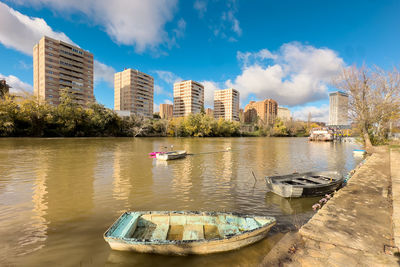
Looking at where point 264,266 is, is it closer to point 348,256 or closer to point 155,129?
point 348,256

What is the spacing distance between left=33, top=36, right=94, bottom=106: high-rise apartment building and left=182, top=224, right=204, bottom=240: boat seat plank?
80.2 meters

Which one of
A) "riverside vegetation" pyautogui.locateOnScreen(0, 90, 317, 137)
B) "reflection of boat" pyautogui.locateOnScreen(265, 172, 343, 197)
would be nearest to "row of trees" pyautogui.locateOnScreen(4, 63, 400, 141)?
"riverside vegetation" pyautogui.locateOnScreen(0, 90, 317, 137)

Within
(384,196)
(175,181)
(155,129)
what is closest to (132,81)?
(155,129)

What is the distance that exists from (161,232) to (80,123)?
5715cm

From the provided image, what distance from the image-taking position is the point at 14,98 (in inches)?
1670

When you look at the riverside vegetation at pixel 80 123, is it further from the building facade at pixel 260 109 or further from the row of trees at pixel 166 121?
the building facade at pixel 260 109

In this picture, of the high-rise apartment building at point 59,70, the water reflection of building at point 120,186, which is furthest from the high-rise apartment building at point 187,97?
the water reflection of building at point 120,186

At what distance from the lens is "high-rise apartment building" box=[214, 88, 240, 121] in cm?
14562

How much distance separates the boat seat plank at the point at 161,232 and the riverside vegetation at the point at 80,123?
5123 cm

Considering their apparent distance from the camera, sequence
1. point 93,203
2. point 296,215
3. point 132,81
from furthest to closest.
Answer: point 132,81, point 93,203, point 296,215

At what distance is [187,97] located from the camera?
129 m

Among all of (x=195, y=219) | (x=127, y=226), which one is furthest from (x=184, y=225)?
(x=127, y=226)

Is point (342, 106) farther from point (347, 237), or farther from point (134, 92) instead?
point (134, 92)

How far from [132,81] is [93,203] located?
112213 millimetres
